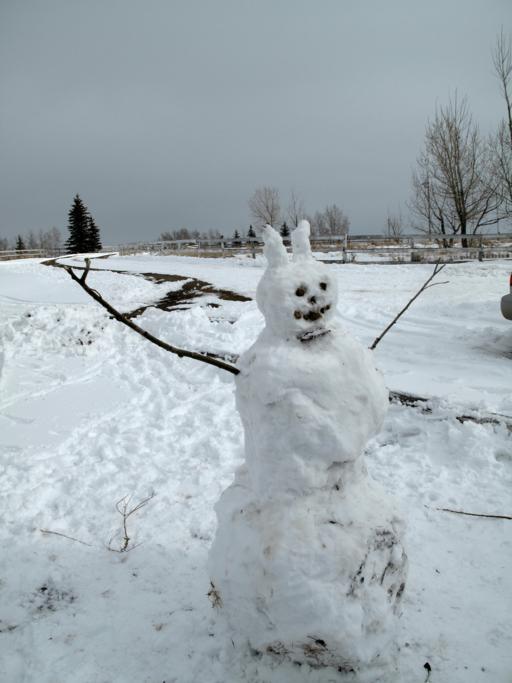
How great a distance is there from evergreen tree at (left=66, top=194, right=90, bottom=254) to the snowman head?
41556mm

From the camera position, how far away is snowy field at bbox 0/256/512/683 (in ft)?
7.87

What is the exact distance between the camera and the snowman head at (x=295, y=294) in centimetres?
194

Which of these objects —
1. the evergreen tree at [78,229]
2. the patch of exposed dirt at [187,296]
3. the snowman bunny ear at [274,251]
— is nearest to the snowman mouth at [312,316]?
the snowman bunny ear at [274,251]

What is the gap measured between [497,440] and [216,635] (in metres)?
3.21

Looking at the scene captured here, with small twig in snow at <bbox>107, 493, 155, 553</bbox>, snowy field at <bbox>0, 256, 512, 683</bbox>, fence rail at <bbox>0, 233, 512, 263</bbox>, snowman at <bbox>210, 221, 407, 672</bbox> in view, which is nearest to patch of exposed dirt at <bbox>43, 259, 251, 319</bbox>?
snowy field at <bbox>0, 256, 512, 683</bbox>

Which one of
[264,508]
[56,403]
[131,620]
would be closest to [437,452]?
[264,508]

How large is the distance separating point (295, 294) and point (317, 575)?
50.4 inches

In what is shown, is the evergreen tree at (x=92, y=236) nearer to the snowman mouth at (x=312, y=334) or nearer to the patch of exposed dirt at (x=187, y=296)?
the patch of exposed dirt at (x=187, y=296)

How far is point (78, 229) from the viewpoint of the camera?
39375 millimetres

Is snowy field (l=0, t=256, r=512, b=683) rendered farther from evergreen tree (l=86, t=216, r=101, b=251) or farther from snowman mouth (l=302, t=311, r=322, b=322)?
evergreen tree (l=86, t=216, r=101, b=251)

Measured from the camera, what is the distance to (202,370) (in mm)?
6605

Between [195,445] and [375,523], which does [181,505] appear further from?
[375,523]

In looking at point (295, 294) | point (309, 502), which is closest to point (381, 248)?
point (295, 294)

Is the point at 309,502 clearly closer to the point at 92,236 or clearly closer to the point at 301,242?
the point at 301,242
